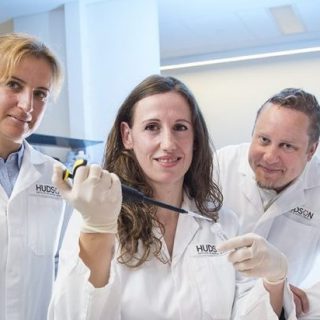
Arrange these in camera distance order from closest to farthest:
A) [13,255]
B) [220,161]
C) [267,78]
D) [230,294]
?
1. [230,294]
2. [13,255]
3. [220,161]
4. [267,78]

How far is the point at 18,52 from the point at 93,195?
0.72 metres

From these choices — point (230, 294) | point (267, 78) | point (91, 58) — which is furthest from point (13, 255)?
point (267, 78)

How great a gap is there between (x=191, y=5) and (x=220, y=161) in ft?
8.63

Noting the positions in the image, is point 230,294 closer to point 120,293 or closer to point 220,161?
point 120,293

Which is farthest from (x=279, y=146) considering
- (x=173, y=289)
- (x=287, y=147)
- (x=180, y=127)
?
(x=173, y=289)

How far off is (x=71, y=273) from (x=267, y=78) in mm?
4792

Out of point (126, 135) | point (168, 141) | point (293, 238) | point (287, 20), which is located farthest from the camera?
point (287, 20)

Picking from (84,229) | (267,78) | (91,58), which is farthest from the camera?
(267,78)

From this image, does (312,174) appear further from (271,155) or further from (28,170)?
(28,170)

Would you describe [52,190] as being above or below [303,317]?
above

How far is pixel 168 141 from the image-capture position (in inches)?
51.2

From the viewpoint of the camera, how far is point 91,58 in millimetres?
3996

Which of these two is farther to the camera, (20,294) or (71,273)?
(20,294)

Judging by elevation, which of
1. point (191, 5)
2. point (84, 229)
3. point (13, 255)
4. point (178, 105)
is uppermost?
point (191, 5)
